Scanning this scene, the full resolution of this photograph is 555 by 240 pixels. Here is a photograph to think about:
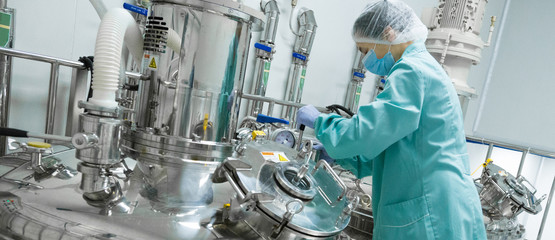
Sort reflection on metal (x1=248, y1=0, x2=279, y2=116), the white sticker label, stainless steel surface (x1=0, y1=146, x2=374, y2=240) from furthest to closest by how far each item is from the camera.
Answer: reflection on metal (x1=248, y1=0, x2=279, y2=116)
the white sticker label
stainless steel surface (x1=0, y1=146, x2=374, y2=240)

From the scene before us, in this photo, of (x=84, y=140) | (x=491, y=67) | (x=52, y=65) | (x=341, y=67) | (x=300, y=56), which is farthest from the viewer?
(x=491, y=67)

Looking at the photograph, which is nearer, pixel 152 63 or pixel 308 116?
pixel 152 63

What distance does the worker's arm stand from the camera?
1.03 m

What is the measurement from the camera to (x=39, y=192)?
911 mm

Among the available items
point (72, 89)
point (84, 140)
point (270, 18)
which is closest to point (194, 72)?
point (84, 140)

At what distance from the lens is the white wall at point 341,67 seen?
6.05 ft

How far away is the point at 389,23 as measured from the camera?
1188mm

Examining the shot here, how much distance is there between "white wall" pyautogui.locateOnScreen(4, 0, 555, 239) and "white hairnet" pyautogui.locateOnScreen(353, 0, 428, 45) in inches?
62.8

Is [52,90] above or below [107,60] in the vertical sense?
below

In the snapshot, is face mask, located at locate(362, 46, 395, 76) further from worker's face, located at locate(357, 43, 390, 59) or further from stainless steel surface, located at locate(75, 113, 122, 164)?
stainless steel surface, located at locate(75, 113, 122, 164)

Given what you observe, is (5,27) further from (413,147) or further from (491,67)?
(491,67)

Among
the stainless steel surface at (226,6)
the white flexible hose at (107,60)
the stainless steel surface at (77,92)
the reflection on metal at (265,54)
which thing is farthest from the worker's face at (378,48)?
the reflection on metal at (265,54)

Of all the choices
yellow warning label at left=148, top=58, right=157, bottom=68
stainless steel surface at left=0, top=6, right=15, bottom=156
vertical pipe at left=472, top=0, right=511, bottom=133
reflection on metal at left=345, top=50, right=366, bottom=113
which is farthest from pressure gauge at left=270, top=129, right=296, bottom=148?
vertical pipe at left=472, top=0, right=511, bottom=133

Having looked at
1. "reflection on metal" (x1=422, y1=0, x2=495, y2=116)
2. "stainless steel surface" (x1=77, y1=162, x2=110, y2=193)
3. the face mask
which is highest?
"reflection on metal" (x1=422, y1=0, x2=495, y2=116)
